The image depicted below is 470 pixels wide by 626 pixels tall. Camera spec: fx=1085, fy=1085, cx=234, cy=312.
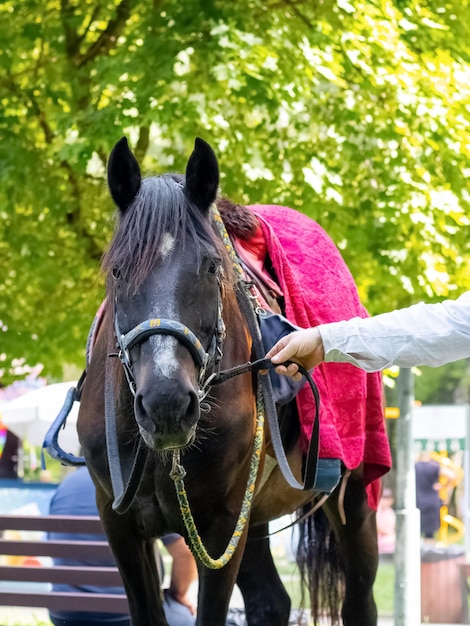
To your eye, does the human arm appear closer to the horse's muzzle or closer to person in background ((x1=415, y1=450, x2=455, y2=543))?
the horse's muzzle

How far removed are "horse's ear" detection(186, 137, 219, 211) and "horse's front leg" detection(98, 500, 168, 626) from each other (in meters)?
1.14

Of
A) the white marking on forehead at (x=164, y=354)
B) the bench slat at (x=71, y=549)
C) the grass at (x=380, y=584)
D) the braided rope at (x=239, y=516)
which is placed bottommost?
the grass at (x=380, y=584)

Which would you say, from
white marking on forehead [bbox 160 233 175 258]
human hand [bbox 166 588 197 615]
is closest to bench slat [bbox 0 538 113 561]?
human hand [bbox 166 588 197 615]

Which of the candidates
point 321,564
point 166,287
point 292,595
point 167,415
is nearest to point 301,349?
point 166,287

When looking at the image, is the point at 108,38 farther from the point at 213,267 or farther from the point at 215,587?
the point at 215,587

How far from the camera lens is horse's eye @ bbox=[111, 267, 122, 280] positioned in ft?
10.6

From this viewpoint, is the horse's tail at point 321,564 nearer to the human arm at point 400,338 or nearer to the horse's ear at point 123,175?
the human arm at point 400,338

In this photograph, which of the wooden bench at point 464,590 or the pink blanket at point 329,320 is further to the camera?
the wooden bench at point 464,590

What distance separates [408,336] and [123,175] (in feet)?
3.42

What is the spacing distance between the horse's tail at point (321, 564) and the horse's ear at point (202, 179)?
2506 mm

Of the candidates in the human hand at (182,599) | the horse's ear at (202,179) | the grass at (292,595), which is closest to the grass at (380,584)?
the grass at (292,595)

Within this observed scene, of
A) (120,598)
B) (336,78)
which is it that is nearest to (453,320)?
(120,598)

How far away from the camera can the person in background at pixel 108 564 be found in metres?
5.87

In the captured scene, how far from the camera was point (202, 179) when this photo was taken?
3.44m
